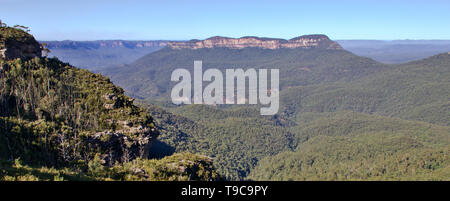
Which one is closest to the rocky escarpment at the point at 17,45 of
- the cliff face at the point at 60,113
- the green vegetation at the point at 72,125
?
the cliff face at the point at 60,113

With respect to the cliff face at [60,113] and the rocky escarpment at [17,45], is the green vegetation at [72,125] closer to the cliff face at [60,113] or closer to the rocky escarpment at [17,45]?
the cliff face at [60,113]

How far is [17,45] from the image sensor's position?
4109 centimetres

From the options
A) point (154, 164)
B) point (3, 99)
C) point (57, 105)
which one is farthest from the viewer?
point (57, 105)

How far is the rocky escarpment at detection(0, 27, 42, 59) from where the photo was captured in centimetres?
3956

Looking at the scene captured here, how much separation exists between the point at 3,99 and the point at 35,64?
911cm

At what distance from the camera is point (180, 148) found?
7994cm

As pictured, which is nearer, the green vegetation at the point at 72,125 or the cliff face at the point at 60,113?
the green vegetation at the point at 72,125

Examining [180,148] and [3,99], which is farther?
[180,148]

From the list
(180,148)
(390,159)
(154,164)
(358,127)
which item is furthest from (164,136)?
(358,127)

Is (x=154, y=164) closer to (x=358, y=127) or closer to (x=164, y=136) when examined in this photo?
(x=164, y=136)

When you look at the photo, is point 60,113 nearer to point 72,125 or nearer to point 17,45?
point 72,125

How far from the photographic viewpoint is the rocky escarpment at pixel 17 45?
3956 cm

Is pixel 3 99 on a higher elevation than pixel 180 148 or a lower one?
higher
